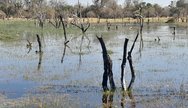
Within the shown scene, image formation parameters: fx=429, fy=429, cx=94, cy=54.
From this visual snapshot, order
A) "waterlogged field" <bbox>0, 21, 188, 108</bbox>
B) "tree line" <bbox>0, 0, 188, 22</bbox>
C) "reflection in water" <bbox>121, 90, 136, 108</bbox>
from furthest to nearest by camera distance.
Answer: "tree line" <bbox>0, 0, 188, 22</bbox>, "waterlogged field" <bbox>0, 21, 188, 108</bbox>, "reflection in water" <bbox>121, 90, 136, 108</bbox>

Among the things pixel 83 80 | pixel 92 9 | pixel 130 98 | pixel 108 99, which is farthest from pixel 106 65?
pixel 92 9

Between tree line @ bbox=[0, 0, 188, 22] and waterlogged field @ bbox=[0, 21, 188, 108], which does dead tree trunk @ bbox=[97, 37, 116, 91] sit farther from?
tree line @ bbox=[0, 0, 188, 22]

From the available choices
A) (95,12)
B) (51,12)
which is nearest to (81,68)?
(51,12)

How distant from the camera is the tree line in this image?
114125 millimetres

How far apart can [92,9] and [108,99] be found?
119 meters

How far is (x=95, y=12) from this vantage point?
134 metres

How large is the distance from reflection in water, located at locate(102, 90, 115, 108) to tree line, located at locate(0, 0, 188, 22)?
86.8 meters

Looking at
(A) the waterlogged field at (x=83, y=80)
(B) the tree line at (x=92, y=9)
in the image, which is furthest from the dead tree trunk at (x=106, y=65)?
(B) the tree line at (x=92, y=9)

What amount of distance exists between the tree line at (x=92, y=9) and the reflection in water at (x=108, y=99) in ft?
285

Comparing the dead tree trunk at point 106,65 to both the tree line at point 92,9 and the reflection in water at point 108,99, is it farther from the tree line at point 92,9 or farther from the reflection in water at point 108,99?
the tree line at point 92,9

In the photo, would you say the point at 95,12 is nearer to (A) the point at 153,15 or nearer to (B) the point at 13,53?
(A) the point at 153,15

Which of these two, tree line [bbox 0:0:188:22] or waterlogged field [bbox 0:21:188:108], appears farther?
tree line [bbox 0:0:188:22]

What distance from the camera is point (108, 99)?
1841 cm

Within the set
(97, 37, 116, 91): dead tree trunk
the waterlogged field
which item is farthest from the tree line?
(97, 37, 116, 91): dead tree trunk
